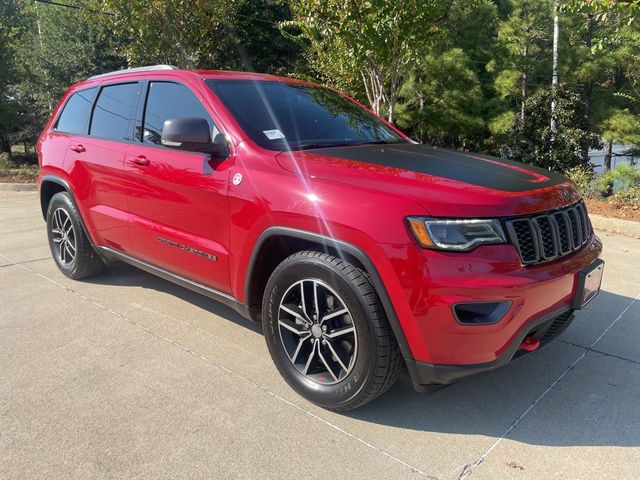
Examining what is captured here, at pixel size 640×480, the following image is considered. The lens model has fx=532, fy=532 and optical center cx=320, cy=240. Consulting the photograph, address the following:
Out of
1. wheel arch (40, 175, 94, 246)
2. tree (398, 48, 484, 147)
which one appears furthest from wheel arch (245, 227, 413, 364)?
tree (398, 48, 484, 147)

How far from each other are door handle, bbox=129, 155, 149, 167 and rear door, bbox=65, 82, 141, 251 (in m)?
0.17

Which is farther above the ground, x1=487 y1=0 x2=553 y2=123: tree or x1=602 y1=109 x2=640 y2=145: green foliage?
x1=487 y1=0 x2=553 y2=123: tree

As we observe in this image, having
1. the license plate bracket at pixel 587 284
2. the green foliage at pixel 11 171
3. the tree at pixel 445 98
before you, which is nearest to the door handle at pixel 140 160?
the license plate bracket at pixel 587 284

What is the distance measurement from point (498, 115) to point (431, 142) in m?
2.00

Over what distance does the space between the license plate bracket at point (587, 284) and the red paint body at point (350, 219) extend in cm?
4

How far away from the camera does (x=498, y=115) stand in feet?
46.6

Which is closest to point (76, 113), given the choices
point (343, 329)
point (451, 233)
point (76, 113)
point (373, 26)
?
point (76, 113)

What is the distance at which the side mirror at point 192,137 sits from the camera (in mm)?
2990

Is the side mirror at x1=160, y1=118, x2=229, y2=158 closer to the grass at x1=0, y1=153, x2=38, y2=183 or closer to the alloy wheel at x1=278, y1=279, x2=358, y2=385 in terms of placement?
the alloy wheel at x1=278, y1=279, x2=358, y2=385

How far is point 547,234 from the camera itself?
8.40 feet

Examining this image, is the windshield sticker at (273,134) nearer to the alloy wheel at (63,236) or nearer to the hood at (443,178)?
the hood at (443,178)

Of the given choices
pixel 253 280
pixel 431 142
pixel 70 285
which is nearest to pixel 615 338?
pixel 253 280

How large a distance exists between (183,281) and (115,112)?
1.55 metres

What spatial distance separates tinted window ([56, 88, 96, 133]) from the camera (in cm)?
452
